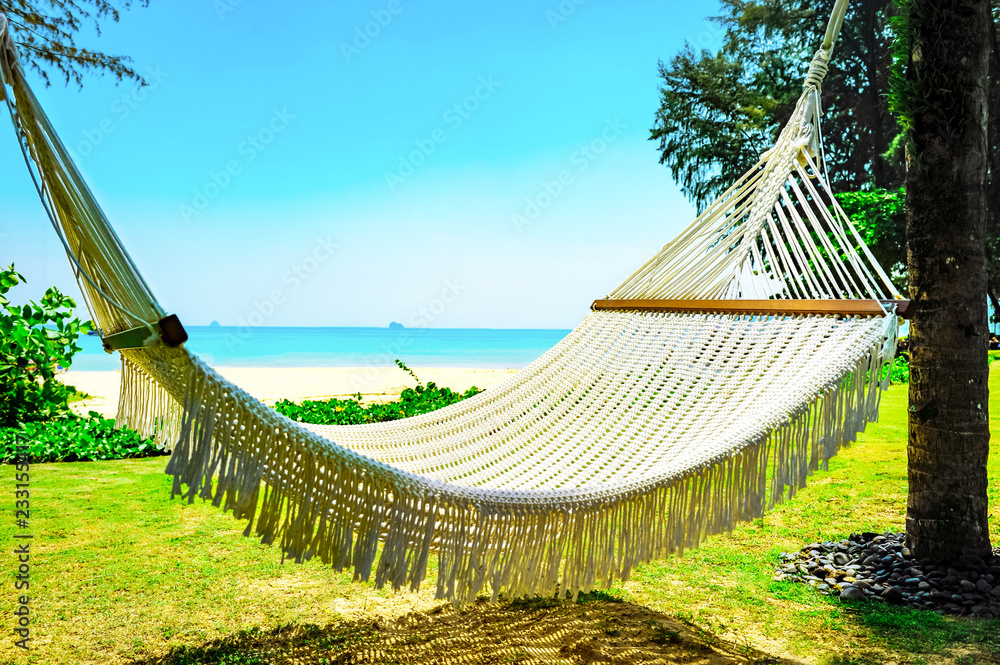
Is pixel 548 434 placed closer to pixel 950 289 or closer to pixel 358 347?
pixel 950 289

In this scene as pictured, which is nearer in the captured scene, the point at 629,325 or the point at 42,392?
the point at 629,325

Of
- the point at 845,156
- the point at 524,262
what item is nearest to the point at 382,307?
the point at 524,262

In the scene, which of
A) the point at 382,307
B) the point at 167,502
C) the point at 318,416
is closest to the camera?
the point at 167,502

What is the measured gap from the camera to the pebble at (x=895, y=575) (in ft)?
5.45

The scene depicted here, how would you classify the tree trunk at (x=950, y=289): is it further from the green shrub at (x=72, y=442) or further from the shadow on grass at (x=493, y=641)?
the green shrub at (x=72, y=442)

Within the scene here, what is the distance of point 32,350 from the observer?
12.1 feet

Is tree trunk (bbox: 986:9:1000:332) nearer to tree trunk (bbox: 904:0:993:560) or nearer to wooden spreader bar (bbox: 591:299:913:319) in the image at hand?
tree trunk (bbox: 904:0:993:560)

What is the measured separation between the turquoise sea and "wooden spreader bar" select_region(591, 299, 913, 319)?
1616 cm

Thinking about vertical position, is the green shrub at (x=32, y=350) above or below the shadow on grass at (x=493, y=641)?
above

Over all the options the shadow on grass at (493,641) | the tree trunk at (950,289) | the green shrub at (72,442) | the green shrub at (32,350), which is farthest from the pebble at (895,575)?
the green shrub at (32,350)

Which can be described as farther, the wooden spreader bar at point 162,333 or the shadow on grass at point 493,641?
the shadow on grass at point 493,641

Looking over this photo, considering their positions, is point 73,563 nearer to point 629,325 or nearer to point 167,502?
point 167,502

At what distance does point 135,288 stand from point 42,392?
3.66 metres

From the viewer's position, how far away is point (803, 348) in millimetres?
1564
